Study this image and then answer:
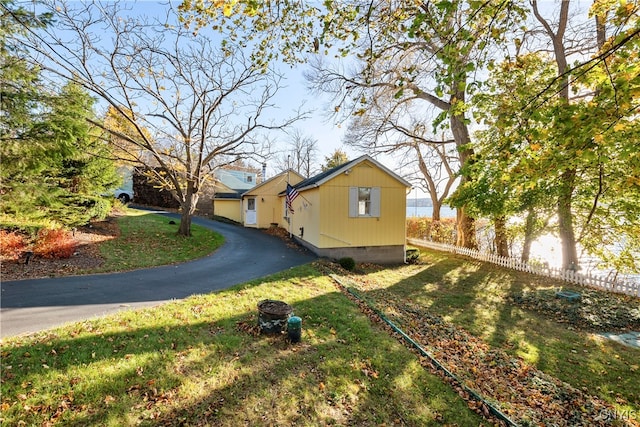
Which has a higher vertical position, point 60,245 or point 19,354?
point 60,245

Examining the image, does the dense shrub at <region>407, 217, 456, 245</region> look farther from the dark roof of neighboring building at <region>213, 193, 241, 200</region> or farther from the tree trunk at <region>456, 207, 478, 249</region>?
the dark roof of neighboring building at <region>213, 193, 241, 200</region>

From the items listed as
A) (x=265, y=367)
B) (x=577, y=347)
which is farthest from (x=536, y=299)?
(x=265, y=367)

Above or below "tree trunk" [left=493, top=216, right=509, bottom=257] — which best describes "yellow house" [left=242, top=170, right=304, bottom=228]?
above

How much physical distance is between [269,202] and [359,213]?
10.9m

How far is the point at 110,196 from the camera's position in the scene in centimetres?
1550

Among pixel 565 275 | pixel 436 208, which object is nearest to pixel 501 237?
pixel 565 275

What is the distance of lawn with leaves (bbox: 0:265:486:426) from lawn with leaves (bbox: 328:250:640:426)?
1.01 meters

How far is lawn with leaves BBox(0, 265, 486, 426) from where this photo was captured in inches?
127

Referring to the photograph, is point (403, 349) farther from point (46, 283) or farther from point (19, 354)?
point (46, 283)

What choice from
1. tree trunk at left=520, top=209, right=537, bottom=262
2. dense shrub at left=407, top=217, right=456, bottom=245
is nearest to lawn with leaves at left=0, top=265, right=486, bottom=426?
tree trunk at left=520, top=209, right=537, bottom=262

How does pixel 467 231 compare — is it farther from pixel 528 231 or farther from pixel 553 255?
pixel 553 255

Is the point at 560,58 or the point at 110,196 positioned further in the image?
the point at 110,196

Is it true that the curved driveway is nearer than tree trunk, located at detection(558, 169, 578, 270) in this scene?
Yes

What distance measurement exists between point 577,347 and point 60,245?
14640mm
